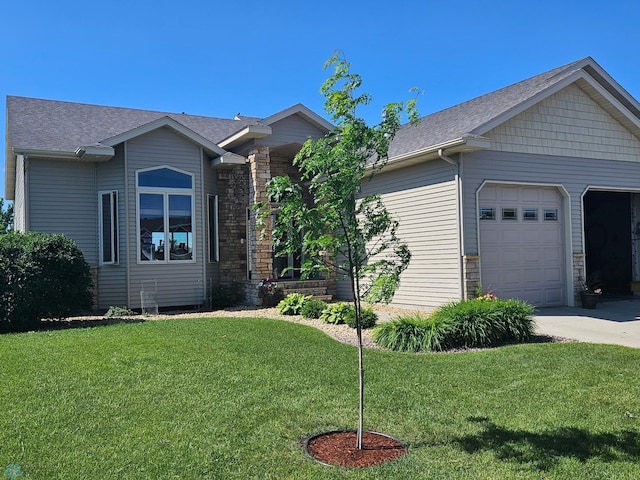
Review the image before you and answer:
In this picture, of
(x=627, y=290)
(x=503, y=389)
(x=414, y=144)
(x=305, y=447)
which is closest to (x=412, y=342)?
(x=503, y=389)

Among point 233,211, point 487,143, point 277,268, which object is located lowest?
point 277,268

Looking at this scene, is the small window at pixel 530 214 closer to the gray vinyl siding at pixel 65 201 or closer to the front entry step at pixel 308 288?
the front entry step at pixel 308 288

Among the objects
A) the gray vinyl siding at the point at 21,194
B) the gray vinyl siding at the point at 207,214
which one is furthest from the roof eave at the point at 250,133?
the gray vinyl siding at the point at 21,194

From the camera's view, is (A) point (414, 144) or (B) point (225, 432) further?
(A) point (414, 144)

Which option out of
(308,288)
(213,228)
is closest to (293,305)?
(308,288)

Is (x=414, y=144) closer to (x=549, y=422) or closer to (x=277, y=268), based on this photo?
(x=277, y=268)

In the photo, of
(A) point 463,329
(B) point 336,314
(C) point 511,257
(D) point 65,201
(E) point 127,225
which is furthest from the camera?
(D) point 65,201

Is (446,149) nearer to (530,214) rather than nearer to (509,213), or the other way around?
(509,213)

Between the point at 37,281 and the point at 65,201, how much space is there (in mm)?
3430

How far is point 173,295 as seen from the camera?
1268 cm

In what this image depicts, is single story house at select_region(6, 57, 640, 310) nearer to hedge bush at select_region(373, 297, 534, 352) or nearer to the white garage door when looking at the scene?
the white garage door

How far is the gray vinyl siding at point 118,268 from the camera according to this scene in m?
12.2

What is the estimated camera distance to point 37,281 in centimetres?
949

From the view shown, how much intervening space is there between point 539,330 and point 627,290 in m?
7.96
